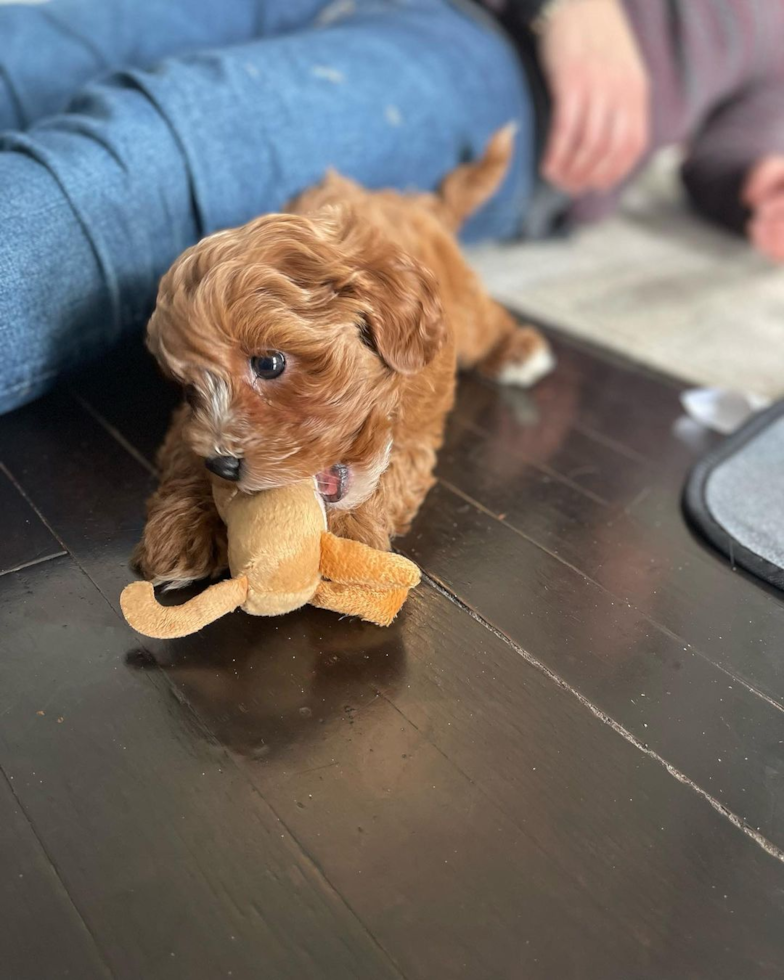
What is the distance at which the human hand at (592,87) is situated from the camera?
7.93 ft

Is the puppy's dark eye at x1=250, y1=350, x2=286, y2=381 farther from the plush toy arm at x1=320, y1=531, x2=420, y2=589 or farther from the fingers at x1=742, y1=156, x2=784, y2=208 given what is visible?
the fingers at x1=742, y1=156, x2=784, y2=208

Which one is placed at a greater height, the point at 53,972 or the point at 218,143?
the point at 218,143

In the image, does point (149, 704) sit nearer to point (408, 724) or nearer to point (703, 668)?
point (408, 724)

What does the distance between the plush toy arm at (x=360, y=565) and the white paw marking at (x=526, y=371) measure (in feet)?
3.07

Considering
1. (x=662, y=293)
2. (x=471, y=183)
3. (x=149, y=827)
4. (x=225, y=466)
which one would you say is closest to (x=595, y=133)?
(x=662, y=293)

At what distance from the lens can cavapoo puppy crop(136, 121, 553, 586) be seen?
116cm

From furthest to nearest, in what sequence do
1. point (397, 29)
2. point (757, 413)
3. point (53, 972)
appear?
1. point (397, 29)
2. point (757, 413)
3. point (53, 972)

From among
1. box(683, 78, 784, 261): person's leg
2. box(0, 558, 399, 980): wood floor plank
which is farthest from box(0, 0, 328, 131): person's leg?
box(683, 78, 784, 261): person's leg

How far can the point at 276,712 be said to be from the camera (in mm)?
1177

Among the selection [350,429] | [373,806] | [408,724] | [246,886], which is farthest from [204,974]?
[350,429]

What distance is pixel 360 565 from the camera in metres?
1.27

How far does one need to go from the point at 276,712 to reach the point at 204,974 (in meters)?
0.35

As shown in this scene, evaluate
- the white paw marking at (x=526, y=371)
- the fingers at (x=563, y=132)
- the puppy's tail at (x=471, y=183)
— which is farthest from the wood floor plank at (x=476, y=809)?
the fingers at (x=563, y=132)

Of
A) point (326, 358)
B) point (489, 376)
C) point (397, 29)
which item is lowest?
point (489, 376)
